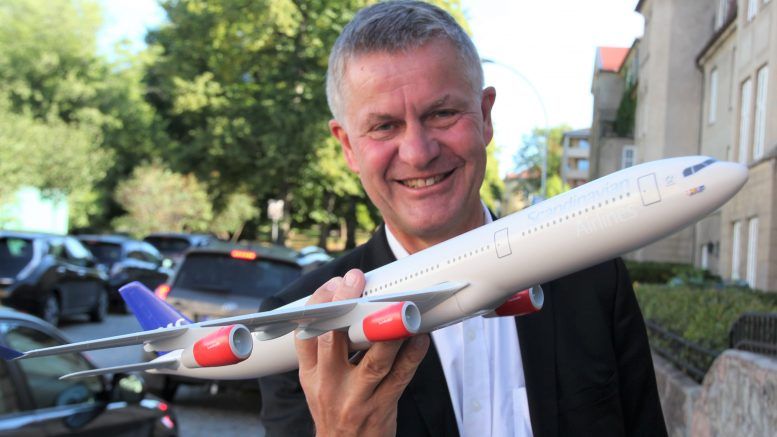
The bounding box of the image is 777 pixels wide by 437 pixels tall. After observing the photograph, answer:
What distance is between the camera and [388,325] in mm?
2930

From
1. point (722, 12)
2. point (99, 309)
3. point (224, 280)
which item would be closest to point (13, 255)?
point (99, 309)

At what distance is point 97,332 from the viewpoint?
1988 centimetres

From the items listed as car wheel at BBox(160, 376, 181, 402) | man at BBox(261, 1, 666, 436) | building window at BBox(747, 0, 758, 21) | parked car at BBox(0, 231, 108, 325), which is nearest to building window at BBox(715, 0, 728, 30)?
building window at BBox(747, 0, 758, 21)

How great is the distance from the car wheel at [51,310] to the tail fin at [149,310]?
47.1 feet

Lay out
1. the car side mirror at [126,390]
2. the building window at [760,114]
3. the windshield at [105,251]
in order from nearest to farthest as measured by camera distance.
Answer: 1. the car side mirror at [126,390]
2. the building window at [760,114]
3. the windshield at [105,251]

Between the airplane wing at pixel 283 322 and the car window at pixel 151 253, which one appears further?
the car window at pixel 151 253

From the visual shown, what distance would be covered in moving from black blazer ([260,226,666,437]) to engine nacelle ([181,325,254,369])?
245 millimetres

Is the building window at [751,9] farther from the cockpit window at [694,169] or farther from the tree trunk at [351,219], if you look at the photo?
the tree trunk at [351,219]

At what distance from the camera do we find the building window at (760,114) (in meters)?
17.7

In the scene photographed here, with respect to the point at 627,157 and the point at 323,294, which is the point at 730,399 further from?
the point at 627,157

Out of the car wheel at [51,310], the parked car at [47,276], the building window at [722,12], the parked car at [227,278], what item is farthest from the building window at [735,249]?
the car wheel at [51,310]

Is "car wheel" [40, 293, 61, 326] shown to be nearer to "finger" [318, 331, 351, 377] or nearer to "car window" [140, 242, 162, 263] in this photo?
"car window" [140, 242, 162, 263]

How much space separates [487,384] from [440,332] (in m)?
0.43

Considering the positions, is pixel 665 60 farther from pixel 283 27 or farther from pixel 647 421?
pixel 647 421
